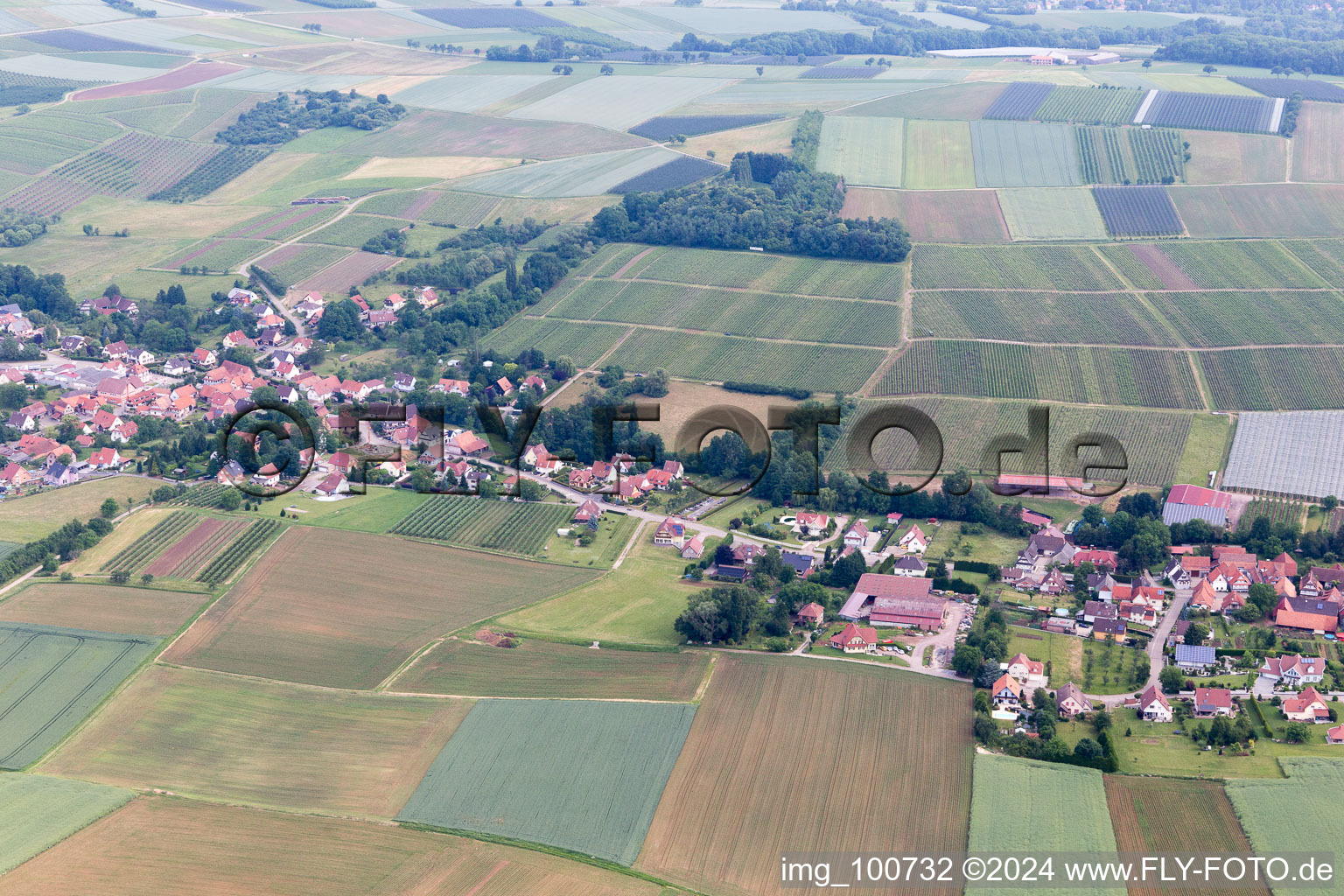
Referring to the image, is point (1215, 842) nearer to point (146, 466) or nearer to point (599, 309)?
point (146, 466)

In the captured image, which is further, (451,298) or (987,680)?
(451,298)

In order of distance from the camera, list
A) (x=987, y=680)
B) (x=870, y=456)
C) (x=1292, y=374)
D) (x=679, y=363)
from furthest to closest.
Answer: (x=679, y=363)
(x=1292, y=374)
(x=870, y=456)
(x=987, y=680)

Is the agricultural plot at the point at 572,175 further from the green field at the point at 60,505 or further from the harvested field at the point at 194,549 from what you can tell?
the harvested field at the point at 194,549

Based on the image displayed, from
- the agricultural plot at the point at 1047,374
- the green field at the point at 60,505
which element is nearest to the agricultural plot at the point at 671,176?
the agricultural plot at the point at 1047,374

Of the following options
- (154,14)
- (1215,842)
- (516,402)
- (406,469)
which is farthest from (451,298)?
(154,14)

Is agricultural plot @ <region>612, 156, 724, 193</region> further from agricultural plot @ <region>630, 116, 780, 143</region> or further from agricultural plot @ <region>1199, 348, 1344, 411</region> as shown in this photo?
agricultural plot @ <region>1199, 348, 1344, 411</region>

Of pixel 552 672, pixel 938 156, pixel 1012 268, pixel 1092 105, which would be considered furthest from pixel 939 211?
pixel 552 672
